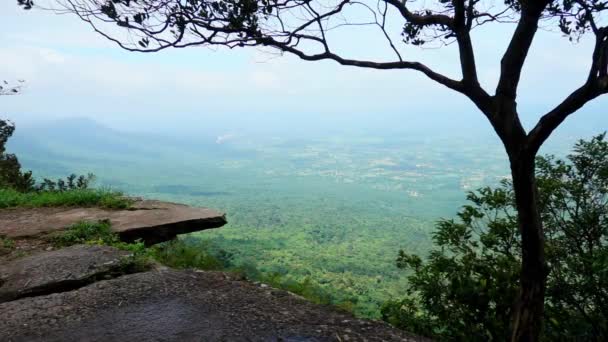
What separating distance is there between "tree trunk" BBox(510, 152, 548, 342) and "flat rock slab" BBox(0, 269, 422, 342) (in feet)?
4.65

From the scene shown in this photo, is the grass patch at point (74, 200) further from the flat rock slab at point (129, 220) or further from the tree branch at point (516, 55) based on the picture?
the tree branch at point (516, 55)

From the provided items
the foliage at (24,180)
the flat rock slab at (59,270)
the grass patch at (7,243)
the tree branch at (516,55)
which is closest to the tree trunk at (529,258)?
the tree branch at (516,55)

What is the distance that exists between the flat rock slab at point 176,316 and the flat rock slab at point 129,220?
8.33 ft

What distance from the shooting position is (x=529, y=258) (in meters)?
4.57

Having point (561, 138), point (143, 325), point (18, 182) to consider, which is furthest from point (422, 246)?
point (561, 138)

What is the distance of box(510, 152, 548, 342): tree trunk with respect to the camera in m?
4.52

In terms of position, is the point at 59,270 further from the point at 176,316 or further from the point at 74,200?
the point at 74,200

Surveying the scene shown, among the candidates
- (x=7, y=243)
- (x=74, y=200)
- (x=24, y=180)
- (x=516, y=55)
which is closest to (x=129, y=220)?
(x=7, y=243)

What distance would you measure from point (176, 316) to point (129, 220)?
3.90 metres

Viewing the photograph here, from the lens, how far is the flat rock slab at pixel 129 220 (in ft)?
22.8

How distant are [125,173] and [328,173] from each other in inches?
2311

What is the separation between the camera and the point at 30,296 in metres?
4.57

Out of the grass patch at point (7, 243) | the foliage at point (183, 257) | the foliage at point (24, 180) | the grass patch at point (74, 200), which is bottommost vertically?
the foliage at point (183, 257)

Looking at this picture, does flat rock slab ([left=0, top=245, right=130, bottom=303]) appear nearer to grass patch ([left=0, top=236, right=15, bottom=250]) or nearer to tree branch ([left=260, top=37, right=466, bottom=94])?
grass patch ([left=0, top=236, right=15, bottom=250])
